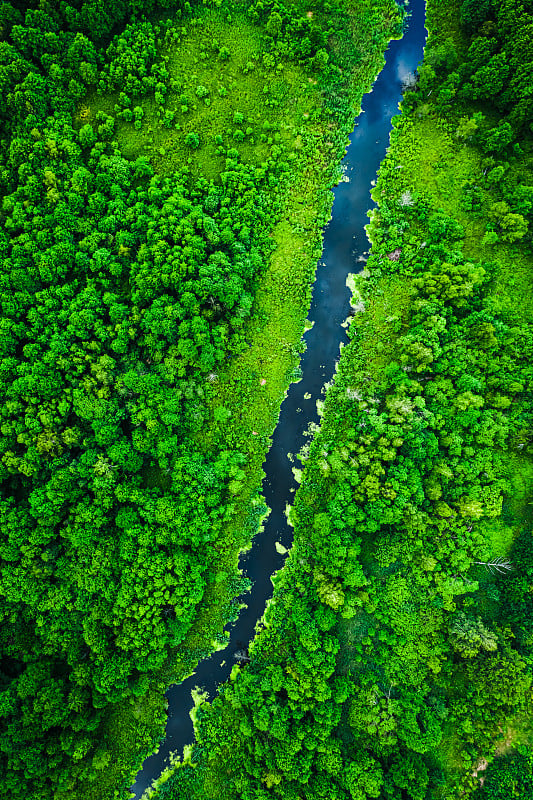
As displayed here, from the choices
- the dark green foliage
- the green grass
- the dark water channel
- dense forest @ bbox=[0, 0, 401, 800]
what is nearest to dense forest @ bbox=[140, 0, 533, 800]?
the dark green foliage

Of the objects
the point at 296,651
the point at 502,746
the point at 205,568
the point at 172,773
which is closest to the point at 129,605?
the point at 205,568

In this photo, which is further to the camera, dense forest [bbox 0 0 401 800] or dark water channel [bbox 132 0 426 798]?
dark water channel [bbox 132 0 426 798]

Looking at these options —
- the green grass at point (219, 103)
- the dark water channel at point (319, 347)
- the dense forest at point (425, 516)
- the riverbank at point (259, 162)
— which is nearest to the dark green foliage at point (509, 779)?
the dense forest at point (425, 516)

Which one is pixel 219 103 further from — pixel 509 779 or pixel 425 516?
pixel 509 779

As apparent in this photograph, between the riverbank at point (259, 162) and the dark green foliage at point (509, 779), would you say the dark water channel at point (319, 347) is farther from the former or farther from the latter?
the dark green foliage at point (509, 779)

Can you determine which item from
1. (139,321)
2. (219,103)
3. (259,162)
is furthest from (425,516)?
(219,103)

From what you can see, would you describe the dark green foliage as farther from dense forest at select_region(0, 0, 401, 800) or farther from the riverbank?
the riverbank

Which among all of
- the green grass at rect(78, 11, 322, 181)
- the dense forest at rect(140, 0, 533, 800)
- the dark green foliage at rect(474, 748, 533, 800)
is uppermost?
the green grass at rect(78, 11, 322, 181)
